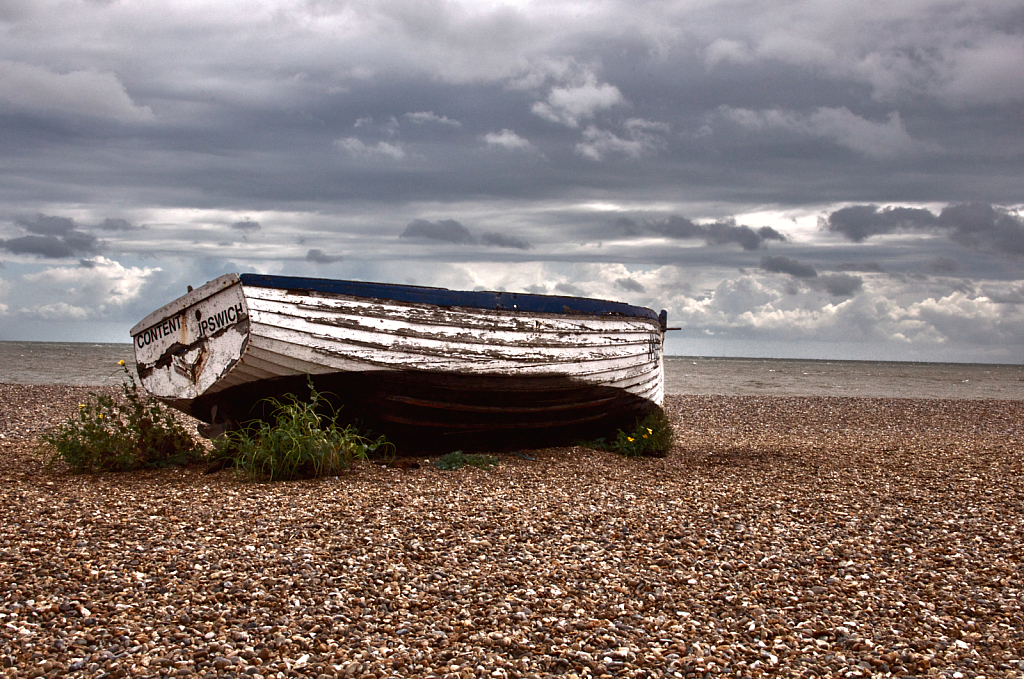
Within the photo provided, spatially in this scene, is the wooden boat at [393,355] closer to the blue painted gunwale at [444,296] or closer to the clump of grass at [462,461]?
the blue painted gunwale at [444,296]

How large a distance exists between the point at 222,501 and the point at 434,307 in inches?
112

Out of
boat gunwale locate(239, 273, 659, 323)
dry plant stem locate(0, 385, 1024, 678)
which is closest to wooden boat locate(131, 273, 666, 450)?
boat gunwale locate(239, 273, 659, 323)

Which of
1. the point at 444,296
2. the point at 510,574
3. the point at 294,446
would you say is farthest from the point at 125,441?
the point at 510,574

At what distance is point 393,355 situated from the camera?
7711mm

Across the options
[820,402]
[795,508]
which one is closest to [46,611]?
[795,508]

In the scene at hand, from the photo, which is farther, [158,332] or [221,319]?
[158,332]

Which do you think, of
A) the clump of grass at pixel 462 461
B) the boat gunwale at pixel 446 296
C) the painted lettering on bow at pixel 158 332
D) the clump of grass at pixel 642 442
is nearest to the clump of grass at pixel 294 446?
the clump of grass at pixel 462 461

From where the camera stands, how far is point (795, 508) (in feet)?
21.8

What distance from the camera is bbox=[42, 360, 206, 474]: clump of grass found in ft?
25.4

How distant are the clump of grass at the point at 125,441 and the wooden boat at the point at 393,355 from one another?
0.96ft

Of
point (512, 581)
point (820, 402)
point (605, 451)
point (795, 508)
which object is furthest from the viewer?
point (820, 402)

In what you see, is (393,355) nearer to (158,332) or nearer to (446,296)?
(446,296)

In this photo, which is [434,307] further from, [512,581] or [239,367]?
[512,581]

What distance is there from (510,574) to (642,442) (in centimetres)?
536
